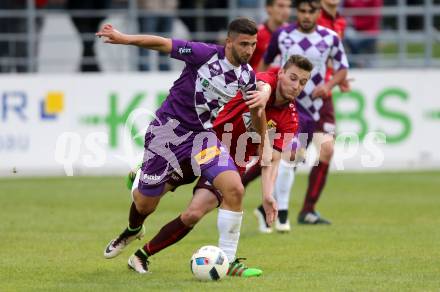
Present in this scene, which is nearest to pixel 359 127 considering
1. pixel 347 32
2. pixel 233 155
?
pixel 347 32

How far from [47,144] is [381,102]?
5.98 meters

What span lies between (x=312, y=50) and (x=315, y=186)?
166 centimetres

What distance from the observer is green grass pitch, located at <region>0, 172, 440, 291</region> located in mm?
8406

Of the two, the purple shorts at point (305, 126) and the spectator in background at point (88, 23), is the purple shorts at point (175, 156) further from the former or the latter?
the spectator in background at point (88, 23)

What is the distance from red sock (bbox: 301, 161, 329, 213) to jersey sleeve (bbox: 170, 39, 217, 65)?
14.2ft

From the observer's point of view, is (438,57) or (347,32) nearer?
(347,32)

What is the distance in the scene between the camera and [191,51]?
877 cm

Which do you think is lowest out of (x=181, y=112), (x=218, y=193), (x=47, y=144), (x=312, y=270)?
(x=47, y=144)

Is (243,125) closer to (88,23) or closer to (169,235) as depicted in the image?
(169,235)

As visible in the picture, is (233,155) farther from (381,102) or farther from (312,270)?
(381,102)

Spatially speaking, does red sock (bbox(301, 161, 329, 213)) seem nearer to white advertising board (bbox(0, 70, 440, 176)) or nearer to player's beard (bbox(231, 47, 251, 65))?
player's beard (bbox(231, 47, 251, 65))

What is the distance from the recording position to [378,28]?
21.5m

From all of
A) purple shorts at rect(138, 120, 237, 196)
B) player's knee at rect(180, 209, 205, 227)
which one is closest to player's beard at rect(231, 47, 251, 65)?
purple shorts at rect(138, 120, 237, 196)

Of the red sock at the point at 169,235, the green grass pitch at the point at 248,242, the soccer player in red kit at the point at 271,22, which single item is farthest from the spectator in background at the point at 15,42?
the red sock at the point at 169,235
